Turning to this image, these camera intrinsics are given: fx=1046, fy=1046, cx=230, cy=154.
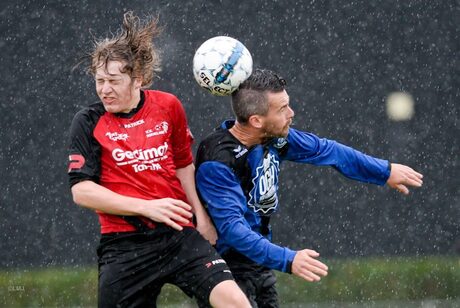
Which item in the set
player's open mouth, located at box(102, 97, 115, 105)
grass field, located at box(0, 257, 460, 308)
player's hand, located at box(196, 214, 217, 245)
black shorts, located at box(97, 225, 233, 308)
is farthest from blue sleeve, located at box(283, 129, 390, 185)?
grass field, located at box(0, 257, 460, 308)

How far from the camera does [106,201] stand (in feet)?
14.3

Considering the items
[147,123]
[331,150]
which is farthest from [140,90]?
[331,150]

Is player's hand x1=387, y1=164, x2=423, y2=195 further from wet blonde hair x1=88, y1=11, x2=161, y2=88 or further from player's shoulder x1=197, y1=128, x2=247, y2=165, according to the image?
wet blonde hair x1=88, y1=11, x2=161, y2=88

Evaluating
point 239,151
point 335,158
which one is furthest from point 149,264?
point 335,158

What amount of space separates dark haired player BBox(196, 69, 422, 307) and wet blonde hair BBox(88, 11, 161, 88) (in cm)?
42

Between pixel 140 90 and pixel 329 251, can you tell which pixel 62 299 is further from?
pixel 140 90

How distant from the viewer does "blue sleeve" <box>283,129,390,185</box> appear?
4.99 metres

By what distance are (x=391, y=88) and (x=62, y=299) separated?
10.4 feet

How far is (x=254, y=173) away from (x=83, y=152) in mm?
785

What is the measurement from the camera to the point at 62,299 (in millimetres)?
8375

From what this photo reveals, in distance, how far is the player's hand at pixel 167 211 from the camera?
428 centimetres

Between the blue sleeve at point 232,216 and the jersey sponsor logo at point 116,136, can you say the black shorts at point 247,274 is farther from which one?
the jersey sponsor logo at point 116,136

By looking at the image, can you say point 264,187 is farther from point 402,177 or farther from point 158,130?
point 402,177

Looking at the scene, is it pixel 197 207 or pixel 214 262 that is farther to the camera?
pixel 197 207
